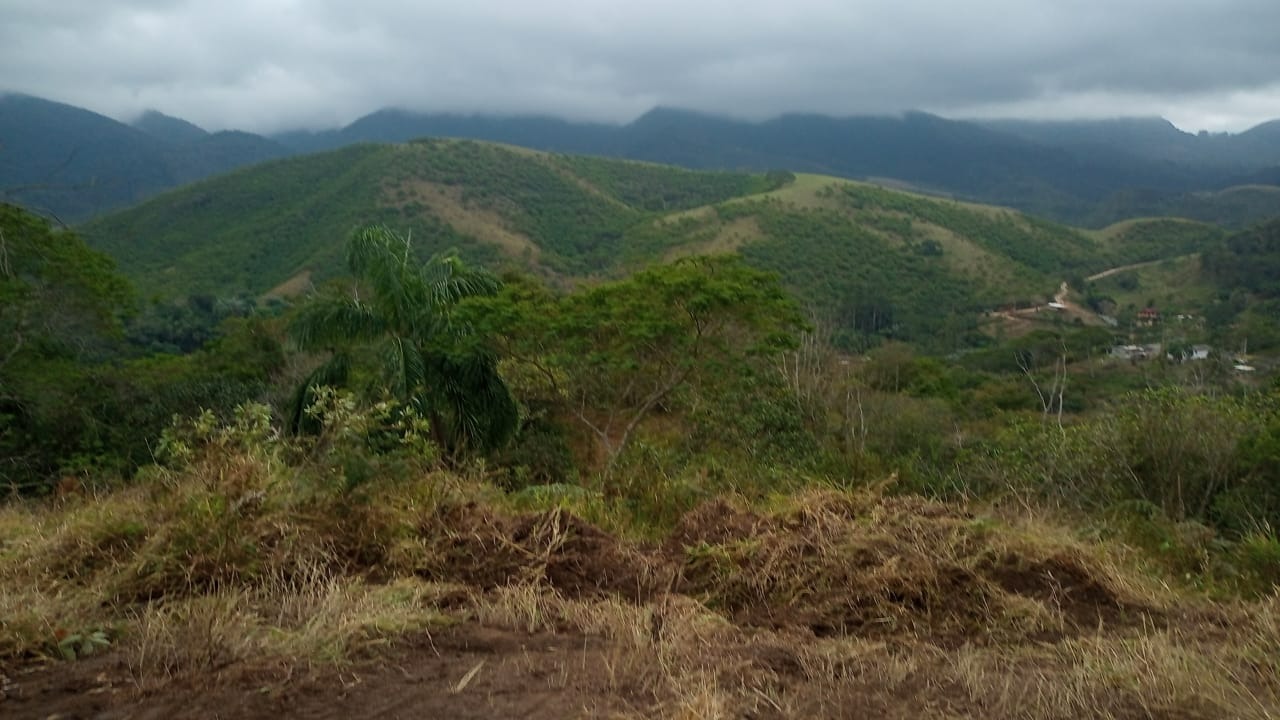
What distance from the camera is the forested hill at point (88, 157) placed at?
176 inches

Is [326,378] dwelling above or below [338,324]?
below

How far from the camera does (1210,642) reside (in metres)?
3.47

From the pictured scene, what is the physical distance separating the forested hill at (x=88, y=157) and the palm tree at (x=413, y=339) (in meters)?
2.76

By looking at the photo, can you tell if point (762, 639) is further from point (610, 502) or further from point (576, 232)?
point (576, 232)

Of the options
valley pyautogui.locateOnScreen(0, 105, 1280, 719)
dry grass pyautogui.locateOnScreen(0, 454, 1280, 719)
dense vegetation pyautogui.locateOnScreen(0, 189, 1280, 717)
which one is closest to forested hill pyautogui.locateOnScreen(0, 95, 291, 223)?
valley pyautogui.locateOnScreen(0, 105, 1280, 719)

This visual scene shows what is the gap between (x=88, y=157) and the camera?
45.2 feet

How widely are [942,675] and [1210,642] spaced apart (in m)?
1.21

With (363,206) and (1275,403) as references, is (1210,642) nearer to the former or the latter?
(1275,403)

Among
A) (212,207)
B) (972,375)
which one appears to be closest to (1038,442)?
(972,375)

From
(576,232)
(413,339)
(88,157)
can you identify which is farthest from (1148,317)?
Answer: (88,157)

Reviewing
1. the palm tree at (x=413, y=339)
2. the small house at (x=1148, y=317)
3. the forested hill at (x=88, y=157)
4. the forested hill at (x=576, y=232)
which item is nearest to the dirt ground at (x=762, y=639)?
the forested hill at (x=88, y=157)

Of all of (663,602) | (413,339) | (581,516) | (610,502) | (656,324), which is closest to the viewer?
(663,602)

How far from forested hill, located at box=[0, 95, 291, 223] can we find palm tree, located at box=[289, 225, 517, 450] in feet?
9.05

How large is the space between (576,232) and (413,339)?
56.8 metres
